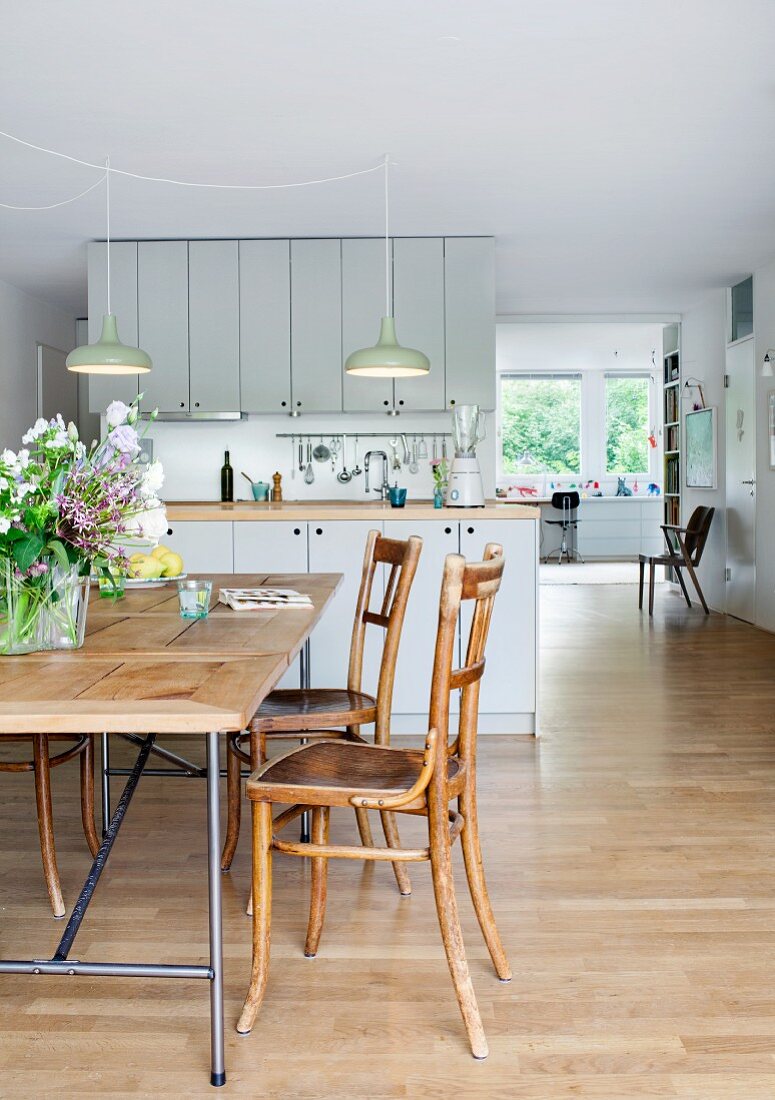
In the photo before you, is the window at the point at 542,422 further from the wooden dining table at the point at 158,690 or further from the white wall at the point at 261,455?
the wooden dining table at the point at 158,690

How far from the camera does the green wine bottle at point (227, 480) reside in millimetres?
6297

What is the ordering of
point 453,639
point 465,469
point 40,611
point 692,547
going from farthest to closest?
point 692,547
point 465,469
point 40,611
point 453,639

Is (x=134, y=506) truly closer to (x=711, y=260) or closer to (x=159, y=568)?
(x=159, y=568)

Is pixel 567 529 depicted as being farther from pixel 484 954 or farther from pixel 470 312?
pixel 484 954

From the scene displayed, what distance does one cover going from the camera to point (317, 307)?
603 centimetres

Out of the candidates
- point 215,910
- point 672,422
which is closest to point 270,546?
point 215,910

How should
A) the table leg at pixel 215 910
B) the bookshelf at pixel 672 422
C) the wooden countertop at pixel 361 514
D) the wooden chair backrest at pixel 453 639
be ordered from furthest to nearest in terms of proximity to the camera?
the bookshelf at pixel 672 422 → the wooden countertop at pixel 361 514 → the wooden chair backrest at pixel 453 639 → the table leg at pixel 215 910

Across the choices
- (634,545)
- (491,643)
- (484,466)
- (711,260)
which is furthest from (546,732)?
(634,545)

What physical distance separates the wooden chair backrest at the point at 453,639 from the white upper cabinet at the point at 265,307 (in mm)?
4175

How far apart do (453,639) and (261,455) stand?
471 centimetres

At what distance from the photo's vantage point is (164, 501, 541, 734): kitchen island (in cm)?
425

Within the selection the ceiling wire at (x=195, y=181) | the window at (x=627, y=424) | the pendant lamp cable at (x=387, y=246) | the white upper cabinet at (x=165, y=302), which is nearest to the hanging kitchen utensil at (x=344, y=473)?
the pendant lamp cable at (x=387, y=246)

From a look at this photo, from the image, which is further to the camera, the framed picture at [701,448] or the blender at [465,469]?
the framed picture at [701,448]

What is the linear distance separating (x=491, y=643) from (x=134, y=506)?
8.36 ft
